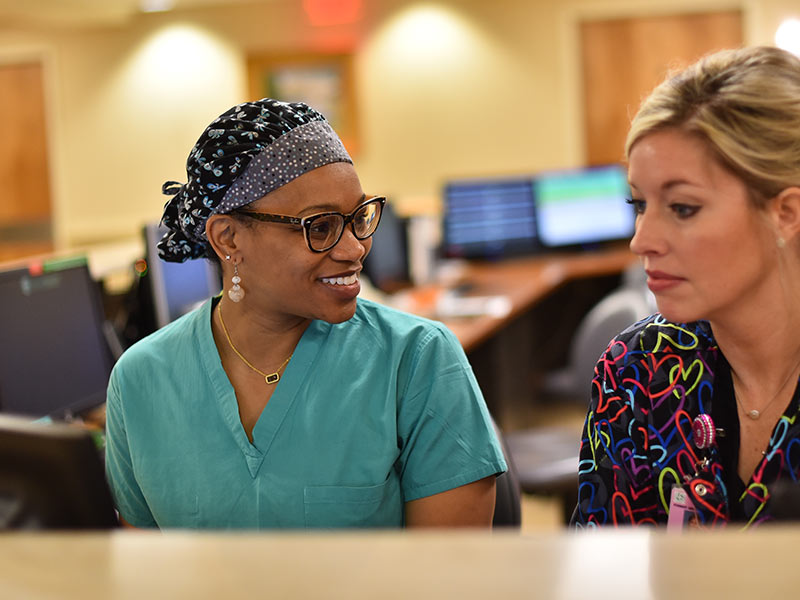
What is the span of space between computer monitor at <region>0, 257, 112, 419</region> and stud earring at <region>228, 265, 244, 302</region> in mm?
762

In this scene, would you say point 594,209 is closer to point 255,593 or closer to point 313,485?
point 313,485

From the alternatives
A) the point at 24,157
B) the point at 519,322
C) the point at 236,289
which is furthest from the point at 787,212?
the point at 24,157

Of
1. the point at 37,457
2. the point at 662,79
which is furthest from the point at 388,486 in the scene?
the point at 37,457

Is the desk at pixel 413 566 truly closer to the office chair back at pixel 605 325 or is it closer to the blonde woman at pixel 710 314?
the blonde woman at pixel 710 314

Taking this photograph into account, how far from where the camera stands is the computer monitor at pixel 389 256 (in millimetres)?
4074

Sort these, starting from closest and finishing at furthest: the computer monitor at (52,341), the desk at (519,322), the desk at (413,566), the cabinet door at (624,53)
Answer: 1. the desk at (413,566)
2. the computer monitor at (52,341)
3. the desk at (519,322)
4. the cabinet door at (624,53)

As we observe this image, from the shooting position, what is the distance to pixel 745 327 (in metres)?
1.18

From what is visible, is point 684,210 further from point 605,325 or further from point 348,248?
point 605,325

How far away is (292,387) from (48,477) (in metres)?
0.83

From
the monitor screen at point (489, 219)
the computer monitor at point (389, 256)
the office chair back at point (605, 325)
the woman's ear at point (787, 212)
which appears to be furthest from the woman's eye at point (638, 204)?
the monitor screen at point (489, 219)

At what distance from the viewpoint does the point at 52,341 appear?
2.10 metres

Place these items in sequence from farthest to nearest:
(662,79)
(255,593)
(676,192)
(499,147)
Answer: (499,147), (662,79), (676,192), (255,593)

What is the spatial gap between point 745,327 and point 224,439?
751 mm

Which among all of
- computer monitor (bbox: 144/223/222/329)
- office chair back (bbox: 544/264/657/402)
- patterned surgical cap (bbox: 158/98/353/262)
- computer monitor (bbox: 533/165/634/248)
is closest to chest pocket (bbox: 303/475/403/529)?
patterned surgical cap (bbox: 158/98/353/262)
